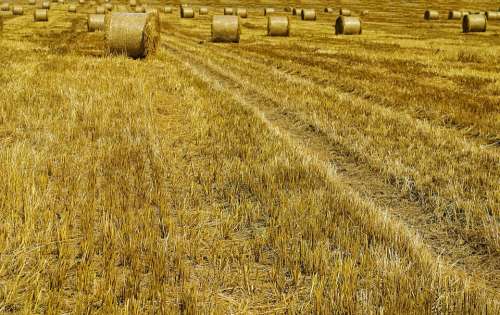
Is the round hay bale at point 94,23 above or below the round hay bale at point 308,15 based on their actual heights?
below

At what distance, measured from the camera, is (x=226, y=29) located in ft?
79.8

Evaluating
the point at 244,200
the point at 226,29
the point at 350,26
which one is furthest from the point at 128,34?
the point at 350,26

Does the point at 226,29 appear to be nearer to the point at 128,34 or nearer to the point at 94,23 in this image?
the point at 128,34

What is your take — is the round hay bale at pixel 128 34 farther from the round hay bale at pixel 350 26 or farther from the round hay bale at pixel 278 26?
the round hay bale at pixel 350 26

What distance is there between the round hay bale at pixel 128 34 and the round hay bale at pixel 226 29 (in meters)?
8.45

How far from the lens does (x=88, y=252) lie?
330 cm

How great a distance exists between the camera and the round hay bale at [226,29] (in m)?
24.3

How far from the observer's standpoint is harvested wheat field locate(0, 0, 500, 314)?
295 cm

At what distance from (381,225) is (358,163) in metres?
2.27

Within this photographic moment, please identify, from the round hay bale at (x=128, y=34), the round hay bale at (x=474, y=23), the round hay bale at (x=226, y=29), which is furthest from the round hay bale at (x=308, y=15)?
the round hay bale at (x=128, y=34)

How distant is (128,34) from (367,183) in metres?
12.3

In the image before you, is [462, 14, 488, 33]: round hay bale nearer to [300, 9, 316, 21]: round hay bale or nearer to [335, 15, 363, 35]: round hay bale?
[335, 15, 363, 35]: round hay bale

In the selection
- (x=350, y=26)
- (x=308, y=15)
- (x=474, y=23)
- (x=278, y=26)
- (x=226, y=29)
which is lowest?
(x=226, y=29)

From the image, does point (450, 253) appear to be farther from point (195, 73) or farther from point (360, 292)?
point (195, 73)
